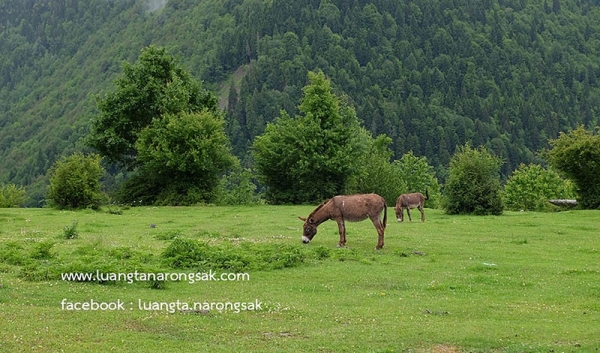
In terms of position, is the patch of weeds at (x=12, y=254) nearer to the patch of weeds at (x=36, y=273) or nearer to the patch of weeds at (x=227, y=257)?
the patch of weeds at (x=36, y=273)

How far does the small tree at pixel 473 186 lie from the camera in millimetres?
45469

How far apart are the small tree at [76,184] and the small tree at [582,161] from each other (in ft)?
118

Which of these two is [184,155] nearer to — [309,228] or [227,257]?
[309,228]

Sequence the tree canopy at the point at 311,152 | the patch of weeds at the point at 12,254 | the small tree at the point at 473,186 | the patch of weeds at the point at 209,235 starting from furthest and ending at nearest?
the tree canopy at the point at 311,152
the small tree at the point at 473,186
the patch of weeds at the point at 209,235
the patch of weeds at the point at 12,254

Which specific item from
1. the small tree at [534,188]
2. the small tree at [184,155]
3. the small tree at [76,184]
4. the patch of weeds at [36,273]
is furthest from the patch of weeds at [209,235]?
the small tree at [534,188]

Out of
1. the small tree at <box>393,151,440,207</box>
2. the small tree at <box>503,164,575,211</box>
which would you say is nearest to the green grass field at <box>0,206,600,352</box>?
the small tree at <box>393,151,440,207</box>

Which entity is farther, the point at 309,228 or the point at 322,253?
the point at 309,228

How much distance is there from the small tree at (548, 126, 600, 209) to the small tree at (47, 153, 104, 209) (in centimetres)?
3599

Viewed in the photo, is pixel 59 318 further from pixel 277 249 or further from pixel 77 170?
pixel 77 170

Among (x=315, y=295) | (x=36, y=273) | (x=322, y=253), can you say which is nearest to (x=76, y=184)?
(x=322, y=253)

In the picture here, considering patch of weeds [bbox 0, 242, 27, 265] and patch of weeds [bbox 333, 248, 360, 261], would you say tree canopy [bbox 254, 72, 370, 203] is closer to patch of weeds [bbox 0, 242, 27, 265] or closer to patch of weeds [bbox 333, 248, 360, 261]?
patch of weeds [bbox 333, 248, 360, 261]

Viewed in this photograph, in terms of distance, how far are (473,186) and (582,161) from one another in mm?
11996

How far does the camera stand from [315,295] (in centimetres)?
1745

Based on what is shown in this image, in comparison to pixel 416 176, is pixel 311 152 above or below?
above
